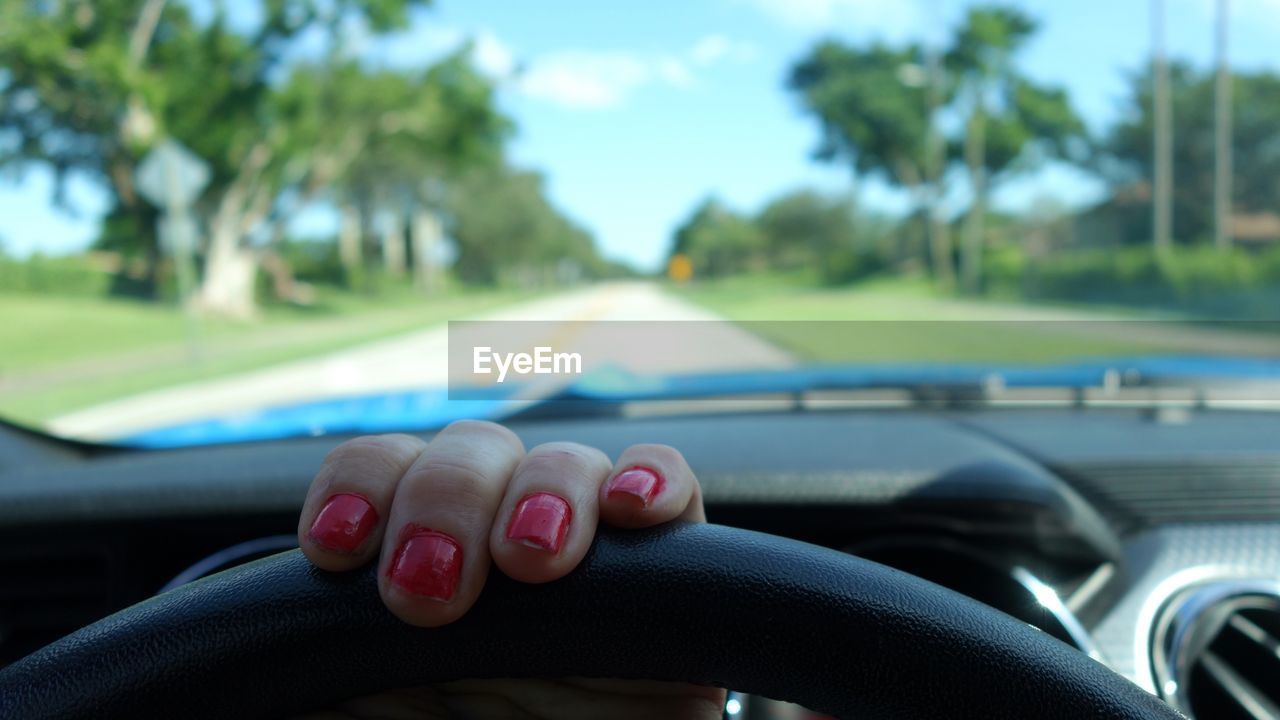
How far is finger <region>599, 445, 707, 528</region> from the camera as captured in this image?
846 millimetres

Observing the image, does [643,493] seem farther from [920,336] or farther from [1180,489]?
[920,336]

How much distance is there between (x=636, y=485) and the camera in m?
0.85

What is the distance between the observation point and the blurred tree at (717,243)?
19.6 feet

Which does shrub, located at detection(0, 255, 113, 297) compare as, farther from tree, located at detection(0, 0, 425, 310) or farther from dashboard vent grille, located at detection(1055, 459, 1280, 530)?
dashboard vent grille, located at detection(1055, 459, 1280, 530)

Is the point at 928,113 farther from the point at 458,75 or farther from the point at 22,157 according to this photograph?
the point at 22,157

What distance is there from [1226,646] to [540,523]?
1656 millimetres

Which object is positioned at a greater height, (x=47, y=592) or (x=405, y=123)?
(x=405, y=123)

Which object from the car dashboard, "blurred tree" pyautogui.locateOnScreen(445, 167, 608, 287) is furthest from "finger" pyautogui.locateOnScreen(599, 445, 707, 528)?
"blurred tree" pyautogui.locateOnScreen(445, 167, 608, 287)

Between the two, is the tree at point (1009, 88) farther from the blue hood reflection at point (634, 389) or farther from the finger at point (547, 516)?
the finger at point (547, 516)

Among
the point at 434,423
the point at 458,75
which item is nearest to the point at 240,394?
the point at 434,423

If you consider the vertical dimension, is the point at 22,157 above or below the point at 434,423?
above

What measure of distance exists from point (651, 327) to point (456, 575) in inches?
135

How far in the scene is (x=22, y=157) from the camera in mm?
22641

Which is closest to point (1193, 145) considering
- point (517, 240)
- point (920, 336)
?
point (517, 240)
